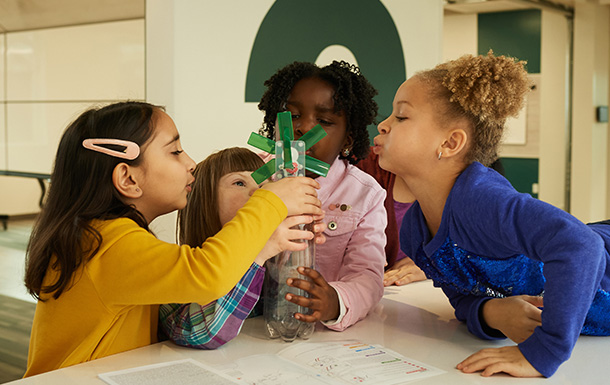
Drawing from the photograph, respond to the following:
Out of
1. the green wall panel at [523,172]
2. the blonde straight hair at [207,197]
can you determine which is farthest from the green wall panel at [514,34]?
the blonde straight hair at [207,197]

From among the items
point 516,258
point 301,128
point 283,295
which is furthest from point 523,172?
point 283,295

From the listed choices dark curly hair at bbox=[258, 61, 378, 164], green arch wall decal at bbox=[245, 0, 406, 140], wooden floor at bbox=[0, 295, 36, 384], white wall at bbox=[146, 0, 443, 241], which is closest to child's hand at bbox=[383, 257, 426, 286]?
dark curly hair at bbox=[258, 61, 378, 164]

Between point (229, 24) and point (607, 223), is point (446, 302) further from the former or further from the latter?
point (229, 24)

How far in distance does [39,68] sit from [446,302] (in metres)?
1.61

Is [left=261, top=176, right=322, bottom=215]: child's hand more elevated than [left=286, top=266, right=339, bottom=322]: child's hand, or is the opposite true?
[left=261, top=176, right=322, bottom=215]: child's hand

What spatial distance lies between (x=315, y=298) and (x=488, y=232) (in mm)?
332

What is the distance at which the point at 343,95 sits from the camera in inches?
59.0

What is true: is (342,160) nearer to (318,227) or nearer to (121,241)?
(318,227)

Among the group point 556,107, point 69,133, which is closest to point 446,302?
point 69,133

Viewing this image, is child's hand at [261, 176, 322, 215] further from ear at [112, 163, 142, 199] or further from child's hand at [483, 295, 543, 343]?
child's hand at [483, 295, 543, 343]

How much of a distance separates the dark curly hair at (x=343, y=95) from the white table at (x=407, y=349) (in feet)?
1.47

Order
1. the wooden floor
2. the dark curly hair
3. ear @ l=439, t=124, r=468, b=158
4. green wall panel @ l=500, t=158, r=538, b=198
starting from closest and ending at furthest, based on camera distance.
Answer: ear @ l=439, t=124, r=468, b=158, the dark curly hair, the wooden floor, green wall panel @ l=500, t=158, r=538, b=198

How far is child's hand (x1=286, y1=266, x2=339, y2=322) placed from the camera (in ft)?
3.64

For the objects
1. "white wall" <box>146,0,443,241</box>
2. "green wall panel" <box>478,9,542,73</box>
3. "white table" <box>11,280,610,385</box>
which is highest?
"green wall panel" <box>478,9,542,73</box>
